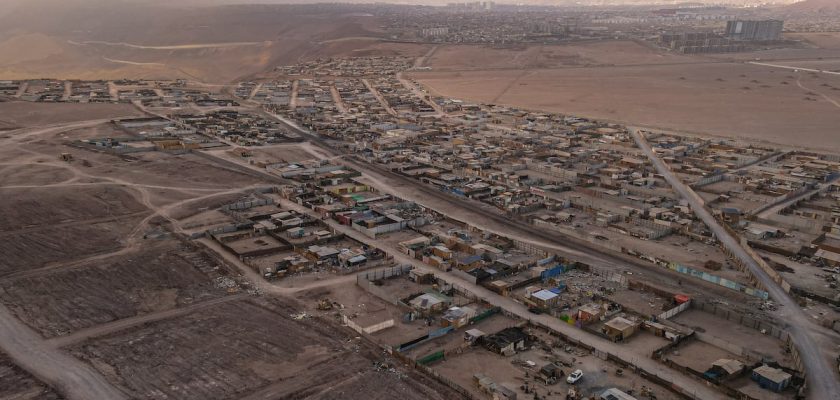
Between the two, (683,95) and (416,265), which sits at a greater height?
(416,265)

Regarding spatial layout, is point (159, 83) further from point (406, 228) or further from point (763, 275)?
point (763, 275)

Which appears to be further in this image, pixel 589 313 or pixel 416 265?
pixel 416 265

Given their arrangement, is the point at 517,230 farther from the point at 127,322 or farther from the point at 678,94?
the point at 678,94

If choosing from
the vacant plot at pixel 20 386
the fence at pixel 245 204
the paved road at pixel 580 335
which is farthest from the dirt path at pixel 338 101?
the vacant plot at pixel 20 386

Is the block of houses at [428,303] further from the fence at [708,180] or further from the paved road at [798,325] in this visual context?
the fence at [708,180]

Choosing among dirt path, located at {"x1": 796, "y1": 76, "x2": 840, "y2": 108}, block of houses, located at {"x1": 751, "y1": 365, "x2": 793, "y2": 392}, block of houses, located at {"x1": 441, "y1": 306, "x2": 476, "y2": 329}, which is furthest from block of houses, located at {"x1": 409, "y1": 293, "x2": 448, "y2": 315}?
dirt path, located at {"x1": 796, "y1": 76, "x2": 840, "y2": 108}

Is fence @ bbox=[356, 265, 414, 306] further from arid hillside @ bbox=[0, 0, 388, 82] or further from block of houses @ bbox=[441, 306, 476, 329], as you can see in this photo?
arid hillside @ bbox=[0, 0, 388, 82]

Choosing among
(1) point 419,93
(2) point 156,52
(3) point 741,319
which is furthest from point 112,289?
(2) point 156,52
